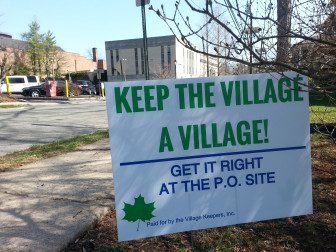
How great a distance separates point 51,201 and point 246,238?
7.36ft

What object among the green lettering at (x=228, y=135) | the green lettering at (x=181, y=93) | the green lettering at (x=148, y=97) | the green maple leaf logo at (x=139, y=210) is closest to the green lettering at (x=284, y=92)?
the green lettering at (x=228, y=135)

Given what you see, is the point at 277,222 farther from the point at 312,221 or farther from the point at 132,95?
the point at 132,95

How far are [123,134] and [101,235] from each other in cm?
130

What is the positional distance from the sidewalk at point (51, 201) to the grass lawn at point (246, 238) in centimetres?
22

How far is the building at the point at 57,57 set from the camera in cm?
6119

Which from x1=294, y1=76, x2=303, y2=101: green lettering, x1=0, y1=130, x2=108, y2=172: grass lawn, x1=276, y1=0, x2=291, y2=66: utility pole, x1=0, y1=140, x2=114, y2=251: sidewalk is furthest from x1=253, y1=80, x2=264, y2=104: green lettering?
x1=0, y1=130, x2=108, y2=172: grass lawn

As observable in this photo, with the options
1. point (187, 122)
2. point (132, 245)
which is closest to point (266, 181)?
point (187, 122)

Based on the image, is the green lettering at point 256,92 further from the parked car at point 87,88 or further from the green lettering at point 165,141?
the parked car at point 87,88

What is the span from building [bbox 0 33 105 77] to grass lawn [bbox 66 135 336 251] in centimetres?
3963

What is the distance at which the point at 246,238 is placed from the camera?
3.51 metres

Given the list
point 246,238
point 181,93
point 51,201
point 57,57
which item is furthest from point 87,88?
point 181,93

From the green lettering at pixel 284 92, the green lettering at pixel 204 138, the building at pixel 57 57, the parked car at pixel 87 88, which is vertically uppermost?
the building at pixel 57 57

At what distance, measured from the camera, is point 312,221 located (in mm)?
3771

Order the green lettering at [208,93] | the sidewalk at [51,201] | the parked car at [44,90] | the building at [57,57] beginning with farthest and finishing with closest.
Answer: the building at [57,57] → the parked car at [44,90] → the sidewalk at [51,201] → the green lettering at [208,93]
